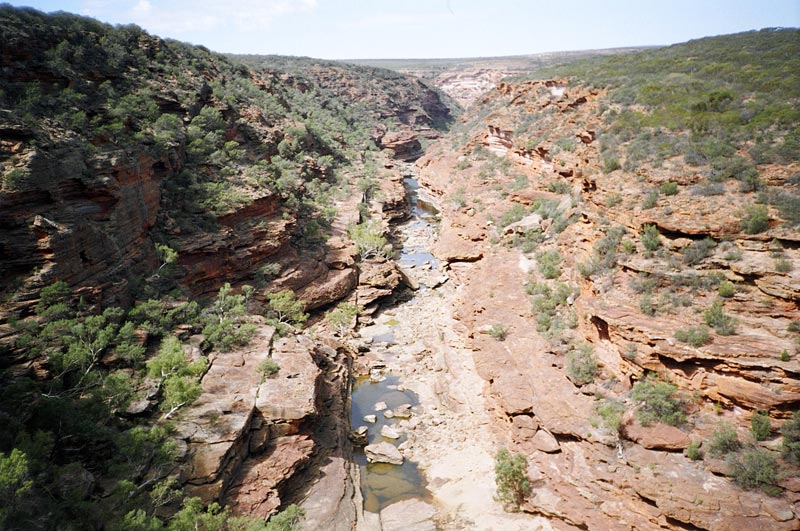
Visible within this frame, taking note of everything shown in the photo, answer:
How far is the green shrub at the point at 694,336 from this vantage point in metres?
15.5

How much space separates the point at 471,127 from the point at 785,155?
61468mm

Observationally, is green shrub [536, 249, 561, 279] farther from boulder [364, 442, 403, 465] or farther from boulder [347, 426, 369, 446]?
boulder [347, 426, 369, 446]

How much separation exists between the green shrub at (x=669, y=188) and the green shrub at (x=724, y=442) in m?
11.0

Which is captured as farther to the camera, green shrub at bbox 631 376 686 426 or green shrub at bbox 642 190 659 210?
green shrub at bbox 642 190 659 210

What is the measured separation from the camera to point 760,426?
45.9 feet

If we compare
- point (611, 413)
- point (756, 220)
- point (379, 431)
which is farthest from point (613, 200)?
point (379, 431)

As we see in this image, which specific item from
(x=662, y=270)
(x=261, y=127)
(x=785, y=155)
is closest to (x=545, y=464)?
(x=662, y=270)

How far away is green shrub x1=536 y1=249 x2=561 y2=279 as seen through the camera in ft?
89.8

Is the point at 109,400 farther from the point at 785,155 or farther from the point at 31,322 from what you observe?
the point at 785,155

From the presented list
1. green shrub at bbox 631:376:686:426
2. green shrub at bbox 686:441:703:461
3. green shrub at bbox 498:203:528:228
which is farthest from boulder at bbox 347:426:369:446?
green shrub at bbox 498:203:528:228

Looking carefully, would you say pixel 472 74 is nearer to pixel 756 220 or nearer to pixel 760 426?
pixel 756 220

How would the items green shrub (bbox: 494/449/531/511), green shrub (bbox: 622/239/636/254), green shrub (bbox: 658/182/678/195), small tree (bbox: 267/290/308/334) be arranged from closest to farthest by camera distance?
1. green shrub (bbox: 494/449/531/511)
2. green shrub (bbox: 622/239/636/254)
3. green shrub (bbox: 658/182/678/195)
4. small tree (bbox: 267/290/308/334)

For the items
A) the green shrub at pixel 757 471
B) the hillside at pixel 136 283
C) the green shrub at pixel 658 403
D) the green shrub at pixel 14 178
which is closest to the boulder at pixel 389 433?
the hillside at pixel 136 283

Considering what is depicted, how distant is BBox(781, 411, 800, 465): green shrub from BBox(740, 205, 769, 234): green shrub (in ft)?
23.4
